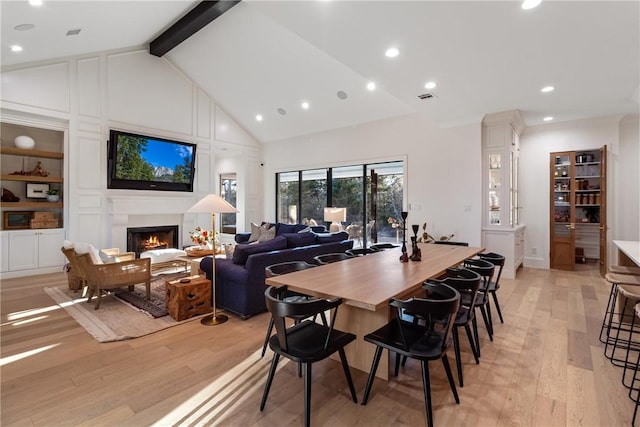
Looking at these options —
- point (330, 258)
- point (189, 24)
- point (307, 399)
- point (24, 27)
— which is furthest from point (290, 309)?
point (189, 24)

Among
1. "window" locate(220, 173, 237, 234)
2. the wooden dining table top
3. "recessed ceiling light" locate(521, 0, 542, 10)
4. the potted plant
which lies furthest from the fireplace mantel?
"recessed ceiling light" locate(521, 0, 542, 10)

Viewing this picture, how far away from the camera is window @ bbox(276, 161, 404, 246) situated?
6992 mm

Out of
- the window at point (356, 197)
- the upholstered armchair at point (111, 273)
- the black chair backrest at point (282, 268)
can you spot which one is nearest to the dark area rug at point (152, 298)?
the upholstered armchair at point (111, 273)

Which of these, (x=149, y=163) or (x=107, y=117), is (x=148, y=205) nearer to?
(x=149, y=163)

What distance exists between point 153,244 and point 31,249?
2.12 meters

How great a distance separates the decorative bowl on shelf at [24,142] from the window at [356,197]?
557 cm

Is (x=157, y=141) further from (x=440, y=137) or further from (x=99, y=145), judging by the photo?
(x=440, y=137)

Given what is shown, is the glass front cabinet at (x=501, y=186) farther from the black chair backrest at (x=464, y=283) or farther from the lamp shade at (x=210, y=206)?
the lamp shade at (x=210, y=206)

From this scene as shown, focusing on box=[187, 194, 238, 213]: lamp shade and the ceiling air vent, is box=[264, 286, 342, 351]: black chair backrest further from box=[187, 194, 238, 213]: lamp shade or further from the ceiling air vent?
the ceiling air vent

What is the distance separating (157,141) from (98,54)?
6.38 feet

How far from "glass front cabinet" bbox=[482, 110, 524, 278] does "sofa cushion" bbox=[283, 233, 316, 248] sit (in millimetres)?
3414

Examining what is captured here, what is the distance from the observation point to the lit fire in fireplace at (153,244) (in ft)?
23.3

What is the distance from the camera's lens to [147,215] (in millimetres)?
7145

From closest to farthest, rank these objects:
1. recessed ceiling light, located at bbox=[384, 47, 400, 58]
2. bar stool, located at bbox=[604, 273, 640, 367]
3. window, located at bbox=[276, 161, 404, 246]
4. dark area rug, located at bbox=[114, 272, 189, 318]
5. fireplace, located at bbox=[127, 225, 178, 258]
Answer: bar stool, located at bbox=[604, 273, 640, 367], recessed ceiling light, located at bbox=[384, 47, 400, 58], dark area rug, located at bbox=[114, 272, 189, 318], fireplace, located at bbox=[127, 225, 178, 258], window, located at bbox=[276, 161, 404, 246]
